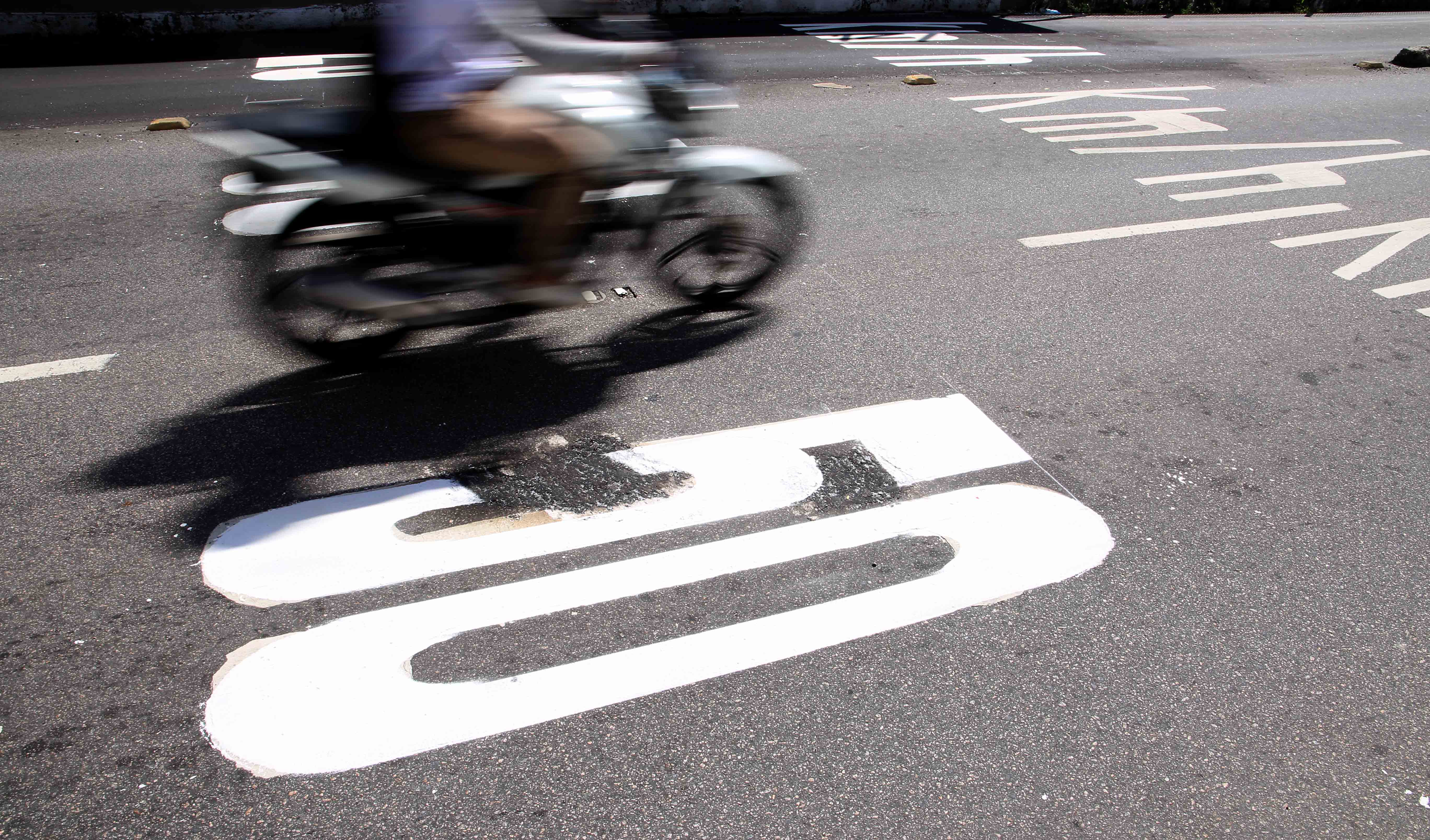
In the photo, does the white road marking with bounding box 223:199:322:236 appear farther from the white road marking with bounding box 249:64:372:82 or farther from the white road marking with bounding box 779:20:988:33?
the white road marking with bounding box 779:20:988:33

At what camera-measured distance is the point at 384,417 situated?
13.5 feet

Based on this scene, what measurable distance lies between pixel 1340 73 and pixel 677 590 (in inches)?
551

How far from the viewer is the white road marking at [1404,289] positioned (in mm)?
5918

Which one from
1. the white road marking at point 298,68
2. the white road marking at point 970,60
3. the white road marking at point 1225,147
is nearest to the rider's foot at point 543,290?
the white road marking at point 1225,147

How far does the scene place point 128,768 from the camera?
8.22 ft

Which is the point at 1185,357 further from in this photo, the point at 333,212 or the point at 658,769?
the point at 333,212

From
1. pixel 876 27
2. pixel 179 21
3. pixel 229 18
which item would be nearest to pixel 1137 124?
pixel 876 27

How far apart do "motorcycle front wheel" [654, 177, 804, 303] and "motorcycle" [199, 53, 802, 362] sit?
23mm

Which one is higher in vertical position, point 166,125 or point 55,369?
point 166,125

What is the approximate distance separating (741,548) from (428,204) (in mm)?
2038

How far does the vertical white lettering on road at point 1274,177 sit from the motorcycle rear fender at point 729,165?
405 centimetres

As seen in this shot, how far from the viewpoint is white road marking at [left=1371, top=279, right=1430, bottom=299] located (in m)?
5.92

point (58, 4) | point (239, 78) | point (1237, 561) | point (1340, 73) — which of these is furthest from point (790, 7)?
point (1237, 561)

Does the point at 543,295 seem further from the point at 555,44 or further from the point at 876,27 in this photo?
the point at 876,27
